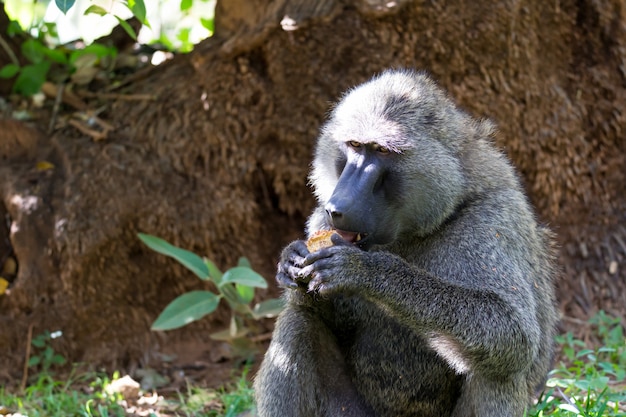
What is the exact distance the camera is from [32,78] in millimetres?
5371

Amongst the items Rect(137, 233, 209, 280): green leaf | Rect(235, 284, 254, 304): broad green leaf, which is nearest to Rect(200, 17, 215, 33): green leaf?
Rect(137, 233, 209, 280): green leaf

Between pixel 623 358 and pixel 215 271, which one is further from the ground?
pixel 215 271

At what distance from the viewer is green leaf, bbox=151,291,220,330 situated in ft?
14.6

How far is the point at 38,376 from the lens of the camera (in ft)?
16.0

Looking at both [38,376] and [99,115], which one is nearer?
[38,376]

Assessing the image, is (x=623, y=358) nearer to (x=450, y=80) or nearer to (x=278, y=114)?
(x=450, y=80)

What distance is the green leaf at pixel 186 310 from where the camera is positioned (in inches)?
175

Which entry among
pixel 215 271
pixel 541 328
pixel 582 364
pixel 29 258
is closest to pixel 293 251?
pixel 541 328

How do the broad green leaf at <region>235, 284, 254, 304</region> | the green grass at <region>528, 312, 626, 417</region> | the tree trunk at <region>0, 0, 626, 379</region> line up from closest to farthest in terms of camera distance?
the green grass at <region>528, 312, 626, 417</region> < the broad green leaf at <region>235, 284, 254, 304</region> < the tree trunk at <region>0, 0, 626, 379</region>

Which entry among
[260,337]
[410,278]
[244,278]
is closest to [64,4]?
A: [410,278]

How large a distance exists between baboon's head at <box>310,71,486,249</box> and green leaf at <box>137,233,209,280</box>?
1.37m

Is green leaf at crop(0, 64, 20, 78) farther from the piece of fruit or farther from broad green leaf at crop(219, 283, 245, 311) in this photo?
the piece of fruit

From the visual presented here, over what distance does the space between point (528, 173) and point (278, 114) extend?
5.38ft

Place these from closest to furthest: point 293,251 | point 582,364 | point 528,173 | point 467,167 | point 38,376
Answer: point 293,251 → point 467,167 → point 582,364 → point 38,376 → point 528,173
